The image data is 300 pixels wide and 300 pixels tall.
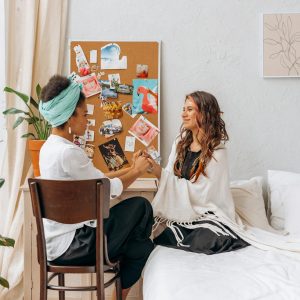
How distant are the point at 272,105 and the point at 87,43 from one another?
124 centimetres

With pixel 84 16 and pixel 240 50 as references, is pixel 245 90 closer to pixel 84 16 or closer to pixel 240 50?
pixel 240 50

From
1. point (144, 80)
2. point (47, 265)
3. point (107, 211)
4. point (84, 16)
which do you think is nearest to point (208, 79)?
point (144, 80)

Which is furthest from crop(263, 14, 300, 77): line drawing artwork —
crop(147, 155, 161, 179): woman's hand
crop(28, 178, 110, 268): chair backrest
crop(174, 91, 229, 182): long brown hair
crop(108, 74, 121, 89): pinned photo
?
crop(28, 178, 110, 268): chair backrest

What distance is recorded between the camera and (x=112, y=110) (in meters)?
3.24

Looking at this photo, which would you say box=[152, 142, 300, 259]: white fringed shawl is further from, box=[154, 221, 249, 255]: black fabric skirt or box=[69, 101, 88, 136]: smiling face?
box=[69, 101, 88, 136]: smiling face

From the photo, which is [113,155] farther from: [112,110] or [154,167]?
[154,167]

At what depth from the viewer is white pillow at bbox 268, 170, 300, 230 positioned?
302cm

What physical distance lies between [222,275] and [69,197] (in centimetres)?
71

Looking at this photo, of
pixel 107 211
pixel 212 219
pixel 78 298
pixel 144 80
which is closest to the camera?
pixel 107 211

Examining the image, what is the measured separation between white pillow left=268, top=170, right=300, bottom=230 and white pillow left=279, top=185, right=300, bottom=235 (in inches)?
1.2

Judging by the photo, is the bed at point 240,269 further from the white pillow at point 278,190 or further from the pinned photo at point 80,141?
the pinned photo at point 80,141

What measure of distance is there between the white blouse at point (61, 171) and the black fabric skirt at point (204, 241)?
490 millimetres

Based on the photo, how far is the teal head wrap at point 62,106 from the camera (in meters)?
2.34

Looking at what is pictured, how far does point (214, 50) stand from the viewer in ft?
10.7
